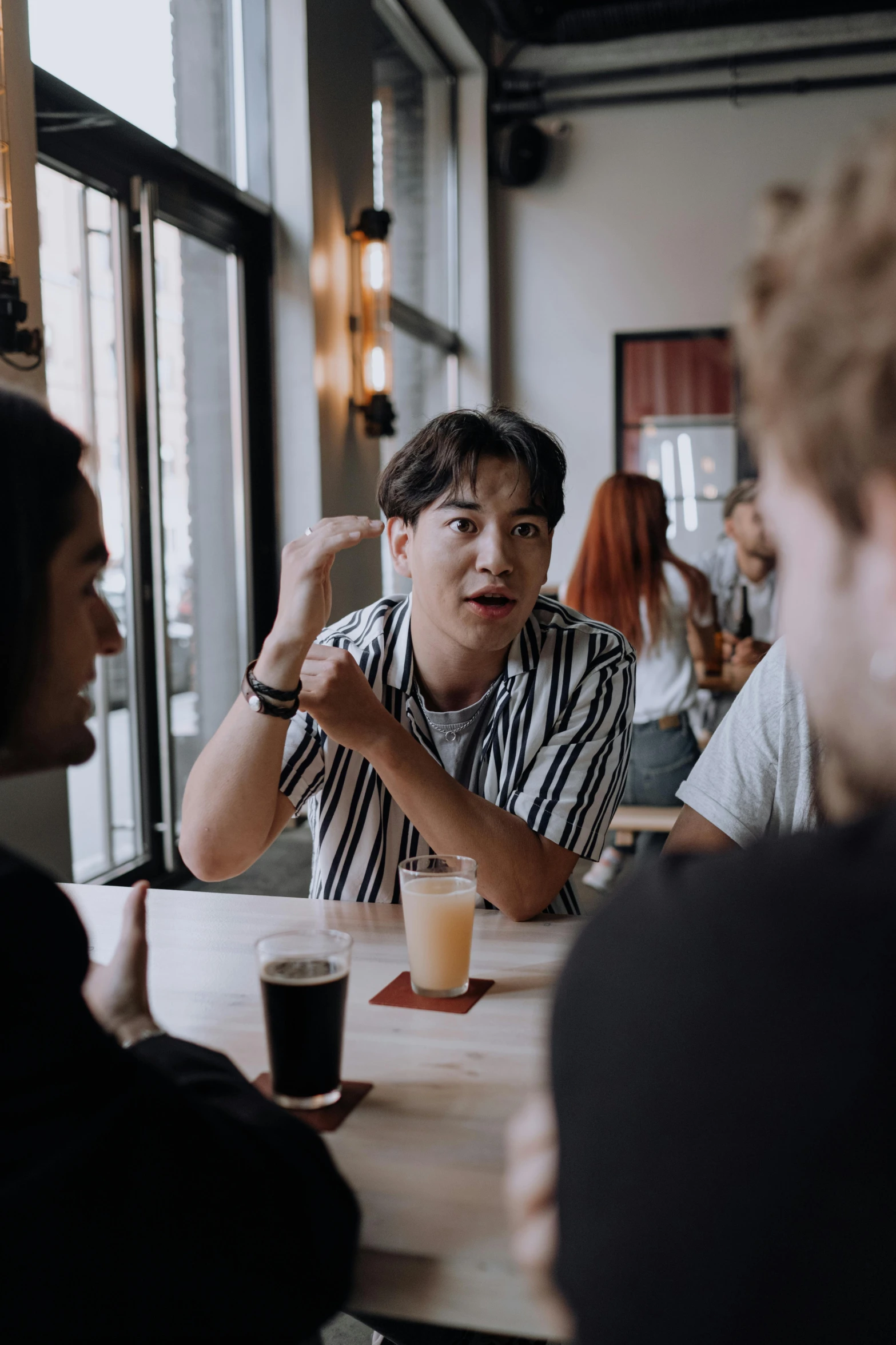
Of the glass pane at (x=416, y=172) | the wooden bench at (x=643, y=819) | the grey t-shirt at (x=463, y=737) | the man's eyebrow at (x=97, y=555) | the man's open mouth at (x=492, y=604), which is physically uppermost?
the glass pane at (x=416, y=172)

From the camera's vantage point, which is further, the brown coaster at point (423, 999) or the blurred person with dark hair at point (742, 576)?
the blurred person with dark hair at point (742, 576)

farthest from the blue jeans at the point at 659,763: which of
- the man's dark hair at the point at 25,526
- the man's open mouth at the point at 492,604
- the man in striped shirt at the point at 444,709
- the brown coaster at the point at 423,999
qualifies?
the man's dark hair at the point at 25,526

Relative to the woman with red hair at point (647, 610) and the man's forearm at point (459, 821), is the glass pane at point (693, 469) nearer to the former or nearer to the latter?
the woman with red hair at point (647, 610)

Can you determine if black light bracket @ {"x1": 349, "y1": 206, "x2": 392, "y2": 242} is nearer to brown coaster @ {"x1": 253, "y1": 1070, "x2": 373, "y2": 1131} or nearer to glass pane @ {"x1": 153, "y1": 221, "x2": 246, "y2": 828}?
glass pane @ {"x1": 153, "y1": 221, "x2": 246, "y2": 828}

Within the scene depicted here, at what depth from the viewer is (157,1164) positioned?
2.01ft

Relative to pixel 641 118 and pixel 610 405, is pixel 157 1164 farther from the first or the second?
Answer: pixel 641 118

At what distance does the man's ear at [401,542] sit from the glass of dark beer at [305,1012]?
819mm

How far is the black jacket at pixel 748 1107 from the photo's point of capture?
0.45 meters

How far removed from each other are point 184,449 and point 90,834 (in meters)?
1.33

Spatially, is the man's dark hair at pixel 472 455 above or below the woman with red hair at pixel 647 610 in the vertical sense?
above

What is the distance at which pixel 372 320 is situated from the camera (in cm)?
438

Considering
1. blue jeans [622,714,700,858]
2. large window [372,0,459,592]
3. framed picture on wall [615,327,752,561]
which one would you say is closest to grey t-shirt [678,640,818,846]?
blue jeans [622,714,700,858]

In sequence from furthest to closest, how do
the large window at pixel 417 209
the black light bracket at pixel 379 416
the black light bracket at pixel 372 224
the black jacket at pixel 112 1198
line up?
1. the large window at pixel 417 209
2. the black light bracket at pixel 379 416
3. the black light bracket at pixel 372 224
4. the black jacket at pixel 112 1198

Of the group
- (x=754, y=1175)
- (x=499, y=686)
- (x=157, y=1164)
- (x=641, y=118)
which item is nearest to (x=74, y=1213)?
(x=157, y=1164)
